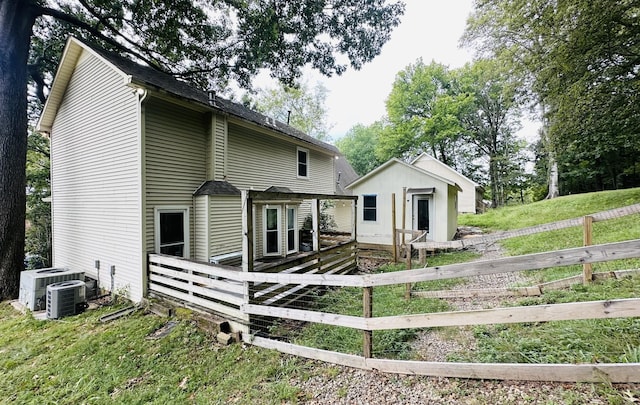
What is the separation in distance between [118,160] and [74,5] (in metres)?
7.53

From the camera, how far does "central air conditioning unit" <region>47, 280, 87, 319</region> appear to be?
217 inches

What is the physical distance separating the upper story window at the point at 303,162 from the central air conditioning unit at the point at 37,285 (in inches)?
311

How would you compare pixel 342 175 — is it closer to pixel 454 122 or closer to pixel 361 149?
pixel 454 122

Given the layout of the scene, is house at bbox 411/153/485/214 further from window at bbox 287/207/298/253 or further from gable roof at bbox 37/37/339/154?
gable roof at bbox 37/37/339/154

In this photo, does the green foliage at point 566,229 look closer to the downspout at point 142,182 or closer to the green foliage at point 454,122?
the downspout at point 142,182

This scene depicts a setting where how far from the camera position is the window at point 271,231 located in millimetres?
8812

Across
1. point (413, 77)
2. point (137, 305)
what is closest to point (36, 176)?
point (137, 305)

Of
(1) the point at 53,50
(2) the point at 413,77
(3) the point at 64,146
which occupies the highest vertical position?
(2) the point at 413,77

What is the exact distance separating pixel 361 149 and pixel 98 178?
3217 cm

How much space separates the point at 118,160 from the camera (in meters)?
6.46

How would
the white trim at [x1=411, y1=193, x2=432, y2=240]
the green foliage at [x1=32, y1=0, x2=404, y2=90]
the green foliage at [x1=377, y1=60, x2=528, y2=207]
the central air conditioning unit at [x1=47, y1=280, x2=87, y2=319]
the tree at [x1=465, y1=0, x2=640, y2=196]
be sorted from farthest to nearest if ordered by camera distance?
1. the green foliage at [x1=377, y1=60, x2=528, y2=207]
2. the white trim at [x1=411, y1=193, x2=432, y2=240]
3. the green foliage at [x1=32, y1=0, x2=404, y2=90]
4. the tree at [x1=465, y1=0, x2=640, y2=196]
5. the central air conditioning unit at [x1=47, y1=280, x2=87, y2=319]

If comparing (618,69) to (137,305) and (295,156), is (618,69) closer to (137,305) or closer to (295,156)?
(295,156)

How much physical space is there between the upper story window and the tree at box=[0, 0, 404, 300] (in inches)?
116

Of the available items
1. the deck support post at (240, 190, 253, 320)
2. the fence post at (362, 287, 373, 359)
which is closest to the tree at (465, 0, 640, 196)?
the fence post at (362, 287, 373, 359)
